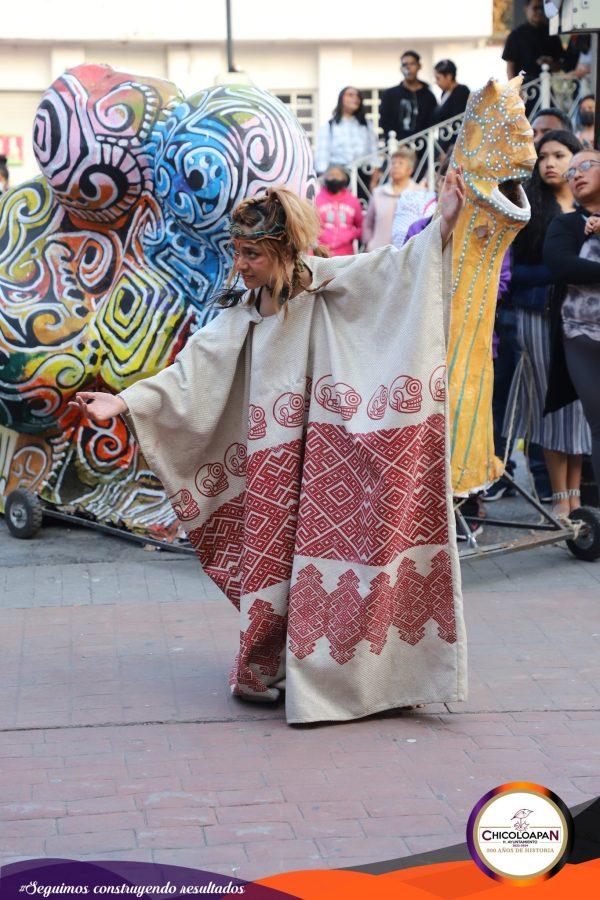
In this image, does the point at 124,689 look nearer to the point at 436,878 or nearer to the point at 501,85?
the point at 436,878

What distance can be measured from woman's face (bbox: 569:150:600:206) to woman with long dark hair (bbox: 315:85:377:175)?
7.55m

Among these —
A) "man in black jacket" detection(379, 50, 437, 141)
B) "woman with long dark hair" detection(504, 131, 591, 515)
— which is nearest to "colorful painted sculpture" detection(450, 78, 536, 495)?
"woman with long dark hair" detection(504, 131, 591, 515)

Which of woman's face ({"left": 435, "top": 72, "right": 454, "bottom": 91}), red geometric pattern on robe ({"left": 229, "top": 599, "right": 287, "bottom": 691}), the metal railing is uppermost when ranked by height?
woman's face ({"left": 435, "top": 72, "right": 454, "bottom": 91})

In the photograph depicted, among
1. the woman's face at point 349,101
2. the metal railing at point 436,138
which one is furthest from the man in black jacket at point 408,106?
the woman's face at point 349,101

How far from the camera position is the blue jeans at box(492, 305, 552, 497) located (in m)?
7.86

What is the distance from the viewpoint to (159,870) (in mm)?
3639

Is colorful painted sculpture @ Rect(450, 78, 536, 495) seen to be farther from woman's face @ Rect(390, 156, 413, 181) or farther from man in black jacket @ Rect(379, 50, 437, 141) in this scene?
man in black jacket @ Rect(379, 50, 437, 141)

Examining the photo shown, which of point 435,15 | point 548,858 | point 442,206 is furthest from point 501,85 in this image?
point 435,15

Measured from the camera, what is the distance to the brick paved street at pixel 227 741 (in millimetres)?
3889

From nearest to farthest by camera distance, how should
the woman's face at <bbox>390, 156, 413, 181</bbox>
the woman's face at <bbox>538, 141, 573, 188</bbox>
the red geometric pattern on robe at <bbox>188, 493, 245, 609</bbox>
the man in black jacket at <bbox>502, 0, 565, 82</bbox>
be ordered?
1. the red geometric pattern on robe at <bbox>188, 493, 245, 609</bbox>
2. the woman's face at <bbox>538, 141, 573, 188</bbox>
3. the woman's face at <bbox>390, 156, 413, 181</bbox>
4. the man in black jacket at <bbox>502, 0, 565, 82</bbox>

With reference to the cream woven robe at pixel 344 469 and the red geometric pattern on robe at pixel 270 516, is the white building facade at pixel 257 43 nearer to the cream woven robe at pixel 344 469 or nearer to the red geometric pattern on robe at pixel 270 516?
the cream woven robe at pixel 344 469

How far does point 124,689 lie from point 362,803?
136 cm

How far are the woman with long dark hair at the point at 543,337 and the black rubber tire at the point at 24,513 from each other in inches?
99.3

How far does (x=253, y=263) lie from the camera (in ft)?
15.6
